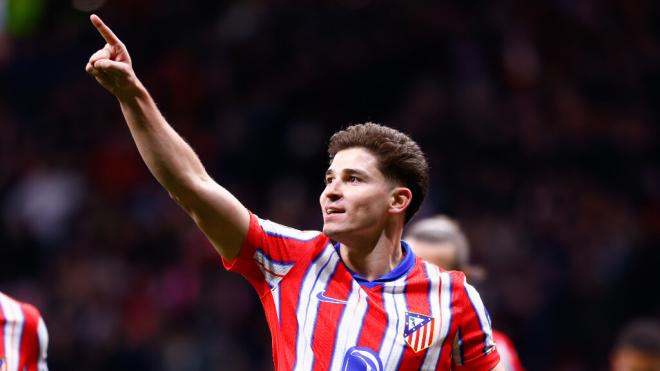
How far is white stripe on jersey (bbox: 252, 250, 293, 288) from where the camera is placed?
3357 millimetres

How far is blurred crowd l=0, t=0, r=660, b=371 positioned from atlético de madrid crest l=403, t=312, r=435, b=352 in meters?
5.69

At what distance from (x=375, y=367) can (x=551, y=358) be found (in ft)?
20.0

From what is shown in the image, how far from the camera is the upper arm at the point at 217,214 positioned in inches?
123

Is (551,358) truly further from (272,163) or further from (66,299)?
(66,299)

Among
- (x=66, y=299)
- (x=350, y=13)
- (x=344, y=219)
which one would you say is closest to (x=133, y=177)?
(x=66, y=299)

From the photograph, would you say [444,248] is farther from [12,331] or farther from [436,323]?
[12,331]

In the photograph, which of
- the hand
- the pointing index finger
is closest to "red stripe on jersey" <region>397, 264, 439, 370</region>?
the hand

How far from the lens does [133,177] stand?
1034cm

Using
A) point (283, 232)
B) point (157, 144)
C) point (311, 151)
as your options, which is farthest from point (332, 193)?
point (311, 151)

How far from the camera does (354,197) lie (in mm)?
3500

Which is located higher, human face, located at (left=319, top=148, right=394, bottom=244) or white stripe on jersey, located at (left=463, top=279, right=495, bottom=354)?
human face, located at (left=319, top=148, right=394, bottom=244)

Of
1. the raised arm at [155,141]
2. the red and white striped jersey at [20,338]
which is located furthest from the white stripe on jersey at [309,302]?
the red and white striped jersey at [20,338]

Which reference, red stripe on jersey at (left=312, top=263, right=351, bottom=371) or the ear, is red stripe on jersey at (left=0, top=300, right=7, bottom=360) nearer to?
red stripe on jersey at (left=312, top=263, right=351, bottom=371)

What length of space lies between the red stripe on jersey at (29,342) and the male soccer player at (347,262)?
120 centimetres
